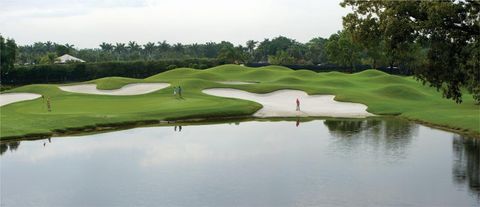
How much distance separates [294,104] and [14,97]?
28.3 metres

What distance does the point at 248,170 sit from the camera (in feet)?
75.2

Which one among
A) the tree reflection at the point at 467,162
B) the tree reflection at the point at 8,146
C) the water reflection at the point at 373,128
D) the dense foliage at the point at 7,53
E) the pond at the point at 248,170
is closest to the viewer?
the pond at the point at 248,170

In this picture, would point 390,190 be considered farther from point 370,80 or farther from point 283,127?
point 370,80

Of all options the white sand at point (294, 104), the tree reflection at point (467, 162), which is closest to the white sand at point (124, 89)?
the white sand at point (294, 104)

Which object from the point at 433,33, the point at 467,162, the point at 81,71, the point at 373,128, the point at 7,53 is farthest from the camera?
the point at 81,71

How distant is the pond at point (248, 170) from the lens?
18922 mm

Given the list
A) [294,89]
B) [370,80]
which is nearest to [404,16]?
[294,89]

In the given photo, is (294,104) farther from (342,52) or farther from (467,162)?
(342,52)

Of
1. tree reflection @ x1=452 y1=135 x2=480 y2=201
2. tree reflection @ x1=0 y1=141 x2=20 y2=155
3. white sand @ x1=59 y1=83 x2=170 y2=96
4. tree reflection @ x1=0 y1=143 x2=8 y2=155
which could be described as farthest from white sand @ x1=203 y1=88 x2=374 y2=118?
tree reflection @ x1=0 y1=143 x2=8 y2=155

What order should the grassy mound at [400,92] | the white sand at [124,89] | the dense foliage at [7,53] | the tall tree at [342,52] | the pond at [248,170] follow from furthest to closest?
the tall tree at [342,52], the dense foliage at [7,53], the white sand at [124,89], the grassy mound at [400,92], the pond at [248,170]

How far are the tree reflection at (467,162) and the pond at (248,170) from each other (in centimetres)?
5

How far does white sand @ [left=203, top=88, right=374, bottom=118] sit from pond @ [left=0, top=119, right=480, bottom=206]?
10.3 meters

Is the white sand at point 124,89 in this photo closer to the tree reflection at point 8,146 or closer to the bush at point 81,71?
the tree reflection at point 8,146

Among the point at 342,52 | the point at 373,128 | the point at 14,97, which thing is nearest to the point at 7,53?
the point at 14,97
